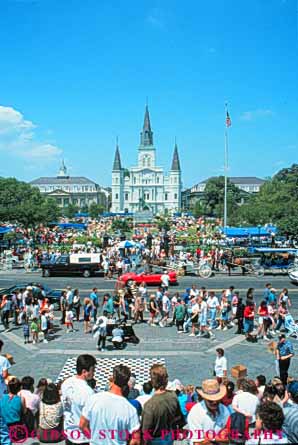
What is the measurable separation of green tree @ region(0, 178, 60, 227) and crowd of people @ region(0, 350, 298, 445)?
1847 inches

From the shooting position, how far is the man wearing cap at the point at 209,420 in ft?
14.3

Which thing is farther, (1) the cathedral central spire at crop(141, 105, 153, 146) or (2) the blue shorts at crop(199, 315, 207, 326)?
(1) the cathedral central spire at crop(141, 105, 153, 146)

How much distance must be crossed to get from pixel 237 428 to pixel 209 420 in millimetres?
1292

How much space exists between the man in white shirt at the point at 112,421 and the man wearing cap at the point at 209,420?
0.65 metres

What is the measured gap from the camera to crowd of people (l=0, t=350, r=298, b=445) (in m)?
4.10

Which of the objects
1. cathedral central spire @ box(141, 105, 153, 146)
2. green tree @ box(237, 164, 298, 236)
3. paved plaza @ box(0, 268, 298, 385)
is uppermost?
cathedral central spire @ box(141, 105, 153, 146)

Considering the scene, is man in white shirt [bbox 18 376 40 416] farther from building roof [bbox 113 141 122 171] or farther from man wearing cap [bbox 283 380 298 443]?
building roof [bbox 113 141 122 171]

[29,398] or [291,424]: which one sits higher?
[291,424]

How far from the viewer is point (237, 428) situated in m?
5.41

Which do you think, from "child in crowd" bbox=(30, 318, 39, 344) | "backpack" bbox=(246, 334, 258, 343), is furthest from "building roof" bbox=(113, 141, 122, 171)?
"backpack" bbox=(246, 334, 258, 343)

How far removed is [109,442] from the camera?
4105 mm

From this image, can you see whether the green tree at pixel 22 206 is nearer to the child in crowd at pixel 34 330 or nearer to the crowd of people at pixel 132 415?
the child in crowd at pixel 34 330

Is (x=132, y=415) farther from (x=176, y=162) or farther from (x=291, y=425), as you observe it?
(x=176, y=162)

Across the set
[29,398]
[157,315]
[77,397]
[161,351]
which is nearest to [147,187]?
[157,315]
